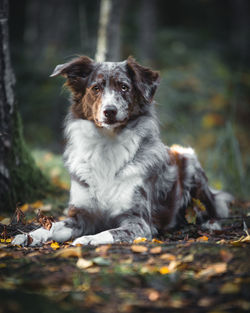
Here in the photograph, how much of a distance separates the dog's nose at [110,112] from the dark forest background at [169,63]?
298 centimetres

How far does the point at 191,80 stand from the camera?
1315 centimetres

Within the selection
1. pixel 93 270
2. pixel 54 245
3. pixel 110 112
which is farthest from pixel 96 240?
pixel 110 112

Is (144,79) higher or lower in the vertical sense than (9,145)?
higher

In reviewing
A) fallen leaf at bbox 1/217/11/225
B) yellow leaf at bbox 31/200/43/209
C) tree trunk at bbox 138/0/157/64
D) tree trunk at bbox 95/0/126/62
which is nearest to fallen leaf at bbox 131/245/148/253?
fallen leaf at bbox 1/217/11/225

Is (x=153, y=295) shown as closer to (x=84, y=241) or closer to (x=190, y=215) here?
(x=84, y=241)

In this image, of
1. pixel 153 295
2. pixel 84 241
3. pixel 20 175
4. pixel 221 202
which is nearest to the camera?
pixel 153 295

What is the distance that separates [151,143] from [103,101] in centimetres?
77

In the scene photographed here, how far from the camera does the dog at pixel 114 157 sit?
165 inches

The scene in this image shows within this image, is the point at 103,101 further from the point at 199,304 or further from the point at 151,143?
the point at 199,304

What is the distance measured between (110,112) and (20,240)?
152 centimetres

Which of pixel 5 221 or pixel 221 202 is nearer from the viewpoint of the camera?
pixel 5 221

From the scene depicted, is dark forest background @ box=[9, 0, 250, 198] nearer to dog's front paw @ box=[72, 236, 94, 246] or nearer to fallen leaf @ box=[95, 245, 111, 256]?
dog's front paw @ box=[72, 236, 94, 246]

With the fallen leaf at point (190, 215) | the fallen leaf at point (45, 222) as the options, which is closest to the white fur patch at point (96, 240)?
the fallen leaf at point (45, 222)

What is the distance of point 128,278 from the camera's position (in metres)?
2.66
